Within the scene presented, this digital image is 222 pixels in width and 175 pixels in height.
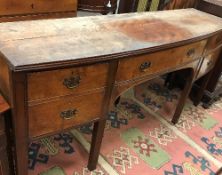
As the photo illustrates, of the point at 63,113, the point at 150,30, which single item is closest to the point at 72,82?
the point at 63,113

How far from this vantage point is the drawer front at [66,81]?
41.1 inches

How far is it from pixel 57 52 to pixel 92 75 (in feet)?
0.62

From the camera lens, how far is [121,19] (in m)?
1.59

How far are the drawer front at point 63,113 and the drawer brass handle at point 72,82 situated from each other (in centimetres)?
6

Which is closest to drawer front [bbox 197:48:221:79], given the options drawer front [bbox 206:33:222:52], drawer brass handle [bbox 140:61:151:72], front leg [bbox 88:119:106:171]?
drawer front [bbox 206:33:222:52]

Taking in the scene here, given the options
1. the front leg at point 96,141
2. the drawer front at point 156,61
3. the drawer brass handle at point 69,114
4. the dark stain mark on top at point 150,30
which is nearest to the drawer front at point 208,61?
the drawer front at point 156,61

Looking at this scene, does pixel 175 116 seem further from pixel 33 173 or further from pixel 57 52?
pixel 57 52

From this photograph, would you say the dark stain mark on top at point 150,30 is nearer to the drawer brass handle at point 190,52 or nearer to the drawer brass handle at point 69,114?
the drawer brass handle at point 190,52

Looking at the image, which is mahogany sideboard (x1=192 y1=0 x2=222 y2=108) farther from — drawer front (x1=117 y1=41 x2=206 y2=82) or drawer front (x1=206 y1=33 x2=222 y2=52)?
drawer front (x1=117 y1=41 x2=206 y2=82)

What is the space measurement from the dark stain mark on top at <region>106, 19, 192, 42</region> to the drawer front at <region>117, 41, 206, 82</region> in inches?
3.0

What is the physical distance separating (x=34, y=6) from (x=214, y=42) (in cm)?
129

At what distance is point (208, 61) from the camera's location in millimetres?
2041

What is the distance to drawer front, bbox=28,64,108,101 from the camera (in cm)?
104

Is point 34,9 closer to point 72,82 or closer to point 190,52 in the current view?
point 72,82
